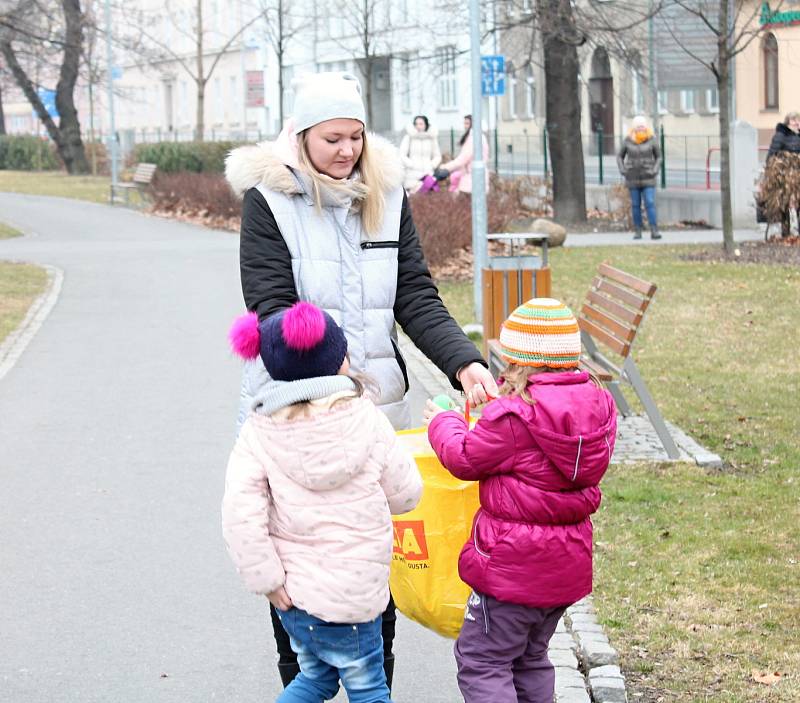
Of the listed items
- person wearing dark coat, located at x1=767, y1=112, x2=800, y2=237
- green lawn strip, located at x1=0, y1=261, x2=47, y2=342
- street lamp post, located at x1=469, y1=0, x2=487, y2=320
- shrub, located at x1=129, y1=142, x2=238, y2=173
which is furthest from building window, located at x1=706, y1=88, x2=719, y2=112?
street lamp post, located at x1=469, y1=0, x2=487, y2=320

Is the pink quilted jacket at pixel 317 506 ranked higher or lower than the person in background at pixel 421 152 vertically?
lower

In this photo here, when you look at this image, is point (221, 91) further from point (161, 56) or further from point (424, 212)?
point (424, 212)

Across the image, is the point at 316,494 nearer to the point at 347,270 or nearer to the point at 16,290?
the point at 347,270

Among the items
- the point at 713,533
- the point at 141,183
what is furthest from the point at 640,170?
the point at 713,533

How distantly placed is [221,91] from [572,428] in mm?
72962

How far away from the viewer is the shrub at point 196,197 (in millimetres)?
26703

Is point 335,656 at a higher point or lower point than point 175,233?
lower

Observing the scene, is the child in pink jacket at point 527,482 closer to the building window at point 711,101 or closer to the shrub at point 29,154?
the building window at point 711,101

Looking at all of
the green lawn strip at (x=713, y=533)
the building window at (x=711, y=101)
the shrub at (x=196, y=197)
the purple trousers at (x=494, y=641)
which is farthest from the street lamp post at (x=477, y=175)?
the building window at (x=711, y=101)

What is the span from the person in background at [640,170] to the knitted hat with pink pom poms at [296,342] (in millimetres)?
19425

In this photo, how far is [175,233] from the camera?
25.4 metres

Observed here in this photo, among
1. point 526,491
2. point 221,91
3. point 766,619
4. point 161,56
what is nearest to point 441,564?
point 526,491

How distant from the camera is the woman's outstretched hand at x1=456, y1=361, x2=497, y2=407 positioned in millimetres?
4176

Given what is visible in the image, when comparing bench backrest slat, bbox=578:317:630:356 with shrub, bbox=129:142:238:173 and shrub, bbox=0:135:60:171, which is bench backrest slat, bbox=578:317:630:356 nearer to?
shrub, bbox=129:142:238:173
